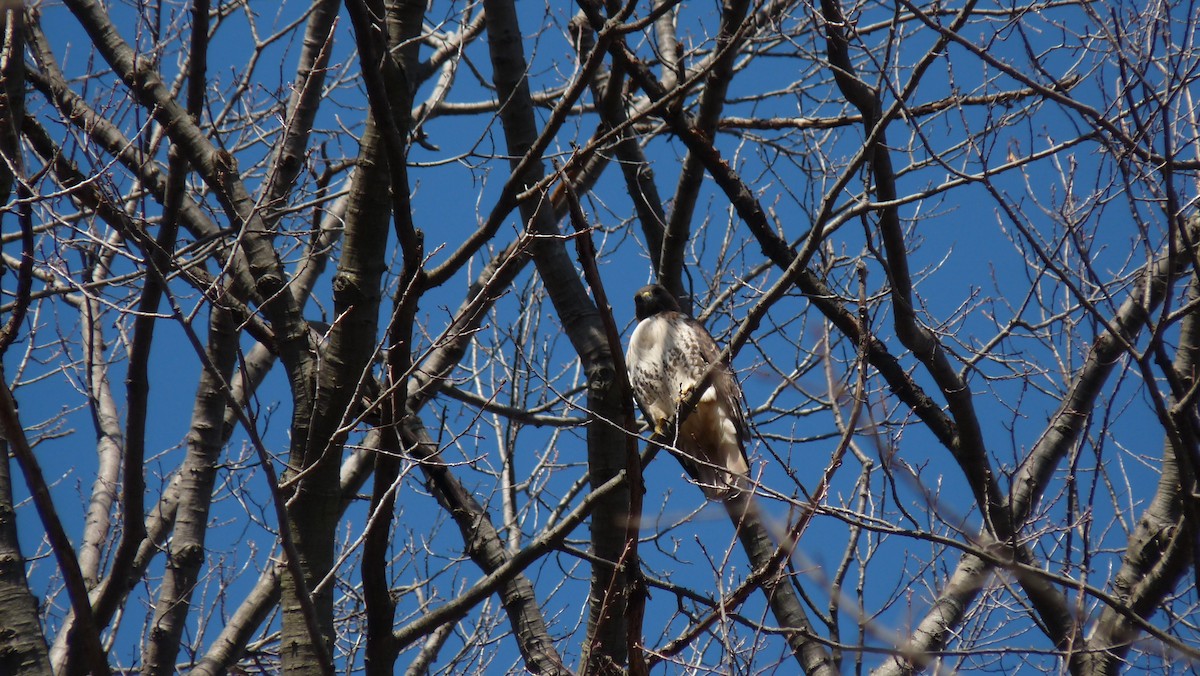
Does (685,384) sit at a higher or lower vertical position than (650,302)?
lower

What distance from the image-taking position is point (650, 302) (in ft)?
20.1

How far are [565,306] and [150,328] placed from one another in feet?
5.44

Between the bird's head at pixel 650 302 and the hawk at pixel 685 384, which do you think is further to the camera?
the bird's head at pixel 650 302

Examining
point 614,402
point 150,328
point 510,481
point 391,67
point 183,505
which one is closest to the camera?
point 150,328

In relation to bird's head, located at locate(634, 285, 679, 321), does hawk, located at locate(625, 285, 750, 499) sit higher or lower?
lower

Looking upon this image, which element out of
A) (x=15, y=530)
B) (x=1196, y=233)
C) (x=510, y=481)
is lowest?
(x=15, y=530)

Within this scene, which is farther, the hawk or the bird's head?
the bird's head

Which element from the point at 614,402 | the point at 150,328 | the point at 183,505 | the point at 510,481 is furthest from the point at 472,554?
the point at 510,481

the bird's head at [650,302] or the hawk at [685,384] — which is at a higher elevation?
the bird's head at [650,302]

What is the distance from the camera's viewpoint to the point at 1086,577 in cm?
338

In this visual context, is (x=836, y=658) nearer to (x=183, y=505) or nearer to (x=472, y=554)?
(x=472, y=554)

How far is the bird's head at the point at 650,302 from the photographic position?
593 cm

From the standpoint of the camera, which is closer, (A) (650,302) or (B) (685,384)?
(B) (685,384)

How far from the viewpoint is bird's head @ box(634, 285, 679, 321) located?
593 centimetres
